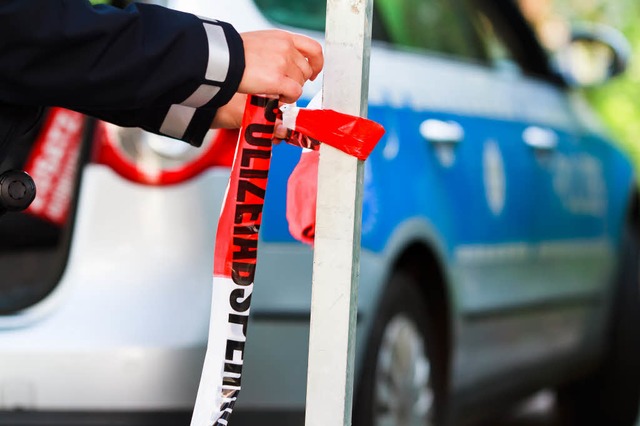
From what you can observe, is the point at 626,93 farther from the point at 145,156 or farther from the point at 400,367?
the point at 145,156

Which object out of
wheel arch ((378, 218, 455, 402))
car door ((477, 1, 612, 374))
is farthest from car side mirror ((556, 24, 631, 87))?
wheel arch ((378, 218, 455, 402))

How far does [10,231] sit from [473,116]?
1754mm

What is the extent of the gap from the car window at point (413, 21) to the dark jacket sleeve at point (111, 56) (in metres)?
1.39

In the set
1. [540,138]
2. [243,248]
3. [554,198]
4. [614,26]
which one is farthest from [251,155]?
[614,26]

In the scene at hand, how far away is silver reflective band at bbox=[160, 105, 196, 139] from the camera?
7.80 ft

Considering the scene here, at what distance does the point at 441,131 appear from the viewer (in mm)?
4211

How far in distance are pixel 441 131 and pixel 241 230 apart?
2052mm

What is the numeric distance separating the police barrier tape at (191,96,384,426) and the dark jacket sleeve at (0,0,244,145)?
142 mm

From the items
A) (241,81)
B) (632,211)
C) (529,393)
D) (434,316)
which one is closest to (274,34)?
(241,81)

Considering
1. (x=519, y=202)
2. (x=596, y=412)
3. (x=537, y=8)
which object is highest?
(x=537, y=8)

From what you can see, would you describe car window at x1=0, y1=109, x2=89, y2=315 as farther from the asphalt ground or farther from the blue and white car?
the asphalt ground

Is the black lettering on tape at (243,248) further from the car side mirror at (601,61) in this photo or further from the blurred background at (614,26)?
the blurred background at (614,26)

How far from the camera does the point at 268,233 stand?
3.25 m

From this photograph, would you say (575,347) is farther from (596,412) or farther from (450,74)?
(450,74)
